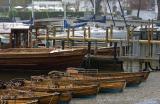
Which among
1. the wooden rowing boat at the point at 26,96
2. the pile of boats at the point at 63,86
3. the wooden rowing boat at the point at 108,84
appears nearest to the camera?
the wooden rowing boat at the point at 26,96

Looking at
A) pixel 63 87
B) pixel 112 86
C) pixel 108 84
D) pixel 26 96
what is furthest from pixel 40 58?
pixel 26 96

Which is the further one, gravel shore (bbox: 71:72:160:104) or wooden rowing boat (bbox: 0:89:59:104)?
gravel shore (bbox: 71:72:160:104)

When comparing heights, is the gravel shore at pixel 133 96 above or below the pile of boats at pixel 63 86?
below

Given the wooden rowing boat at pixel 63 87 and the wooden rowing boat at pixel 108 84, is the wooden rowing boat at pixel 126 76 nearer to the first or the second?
the wooden rowing boat at pixel 108 84

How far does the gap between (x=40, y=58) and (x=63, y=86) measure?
681 cm

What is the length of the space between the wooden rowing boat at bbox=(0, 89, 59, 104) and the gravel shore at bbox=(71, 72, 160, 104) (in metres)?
2.41

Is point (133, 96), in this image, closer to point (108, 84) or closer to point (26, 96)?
point (108, 84)

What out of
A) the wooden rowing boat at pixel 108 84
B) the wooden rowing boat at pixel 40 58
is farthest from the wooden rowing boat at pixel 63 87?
the wooden rowing boat at pixel 40 58

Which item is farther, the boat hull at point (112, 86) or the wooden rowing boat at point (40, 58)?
the wooden rowing boat at point (40, 58)

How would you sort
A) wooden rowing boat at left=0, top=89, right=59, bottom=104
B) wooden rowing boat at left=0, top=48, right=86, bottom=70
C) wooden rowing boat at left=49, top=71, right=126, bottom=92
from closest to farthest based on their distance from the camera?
wooden rowing boat at left=0, top=89, right=59, bottom=104 < wooden rowing boat at left=49, top=71, right=126, bottom=92 < wooden rowing boat at left=0, top=48, right=86, bottom=70

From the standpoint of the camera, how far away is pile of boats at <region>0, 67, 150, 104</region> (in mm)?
23734

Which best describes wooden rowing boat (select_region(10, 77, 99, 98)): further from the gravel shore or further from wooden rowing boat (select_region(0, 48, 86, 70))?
wooden rowing boat (select_region(0, 48, 86, 70))

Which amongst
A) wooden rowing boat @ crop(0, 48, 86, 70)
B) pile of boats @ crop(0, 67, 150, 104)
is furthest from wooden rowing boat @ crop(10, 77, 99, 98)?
wooden rowing boat @ crop(0, 48, 86, 70)

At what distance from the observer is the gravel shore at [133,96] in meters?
26.5
